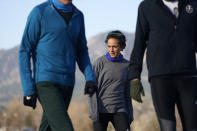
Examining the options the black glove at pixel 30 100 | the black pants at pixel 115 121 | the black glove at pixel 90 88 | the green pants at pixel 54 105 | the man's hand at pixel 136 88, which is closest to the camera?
the man's hand at pixel 136 88

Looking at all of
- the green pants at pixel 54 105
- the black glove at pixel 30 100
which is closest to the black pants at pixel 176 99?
the green pants at pixel 54 105

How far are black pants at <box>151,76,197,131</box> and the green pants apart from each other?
0.86 m

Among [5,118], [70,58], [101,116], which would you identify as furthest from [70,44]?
[5,118]

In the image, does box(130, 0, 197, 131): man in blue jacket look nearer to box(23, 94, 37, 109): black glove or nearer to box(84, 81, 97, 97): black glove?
box(84, 81, 97, 97): black glove

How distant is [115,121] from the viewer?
23.2ft

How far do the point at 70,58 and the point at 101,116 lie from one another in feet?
6.33

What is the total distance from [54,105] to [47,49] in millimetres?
551

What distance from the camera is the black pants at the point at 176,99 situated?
15.4 feet

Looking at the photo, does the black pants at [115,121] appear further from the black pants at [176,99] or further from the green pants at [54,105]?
the black pants at [176,99]

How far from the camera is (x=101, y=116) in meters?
7.16

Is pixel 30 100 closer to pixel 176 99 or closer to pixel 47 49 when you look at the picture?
pixel 47 49

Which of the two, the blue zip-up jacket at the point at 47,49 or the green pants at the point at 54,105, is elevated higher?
the blue zip-up jacket at the point at 47,49

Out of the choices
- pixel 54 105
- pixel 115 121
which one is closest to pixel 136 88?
pixel 54 105

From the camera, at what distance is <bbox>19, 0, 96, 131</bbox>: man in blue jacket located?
5152 mm
